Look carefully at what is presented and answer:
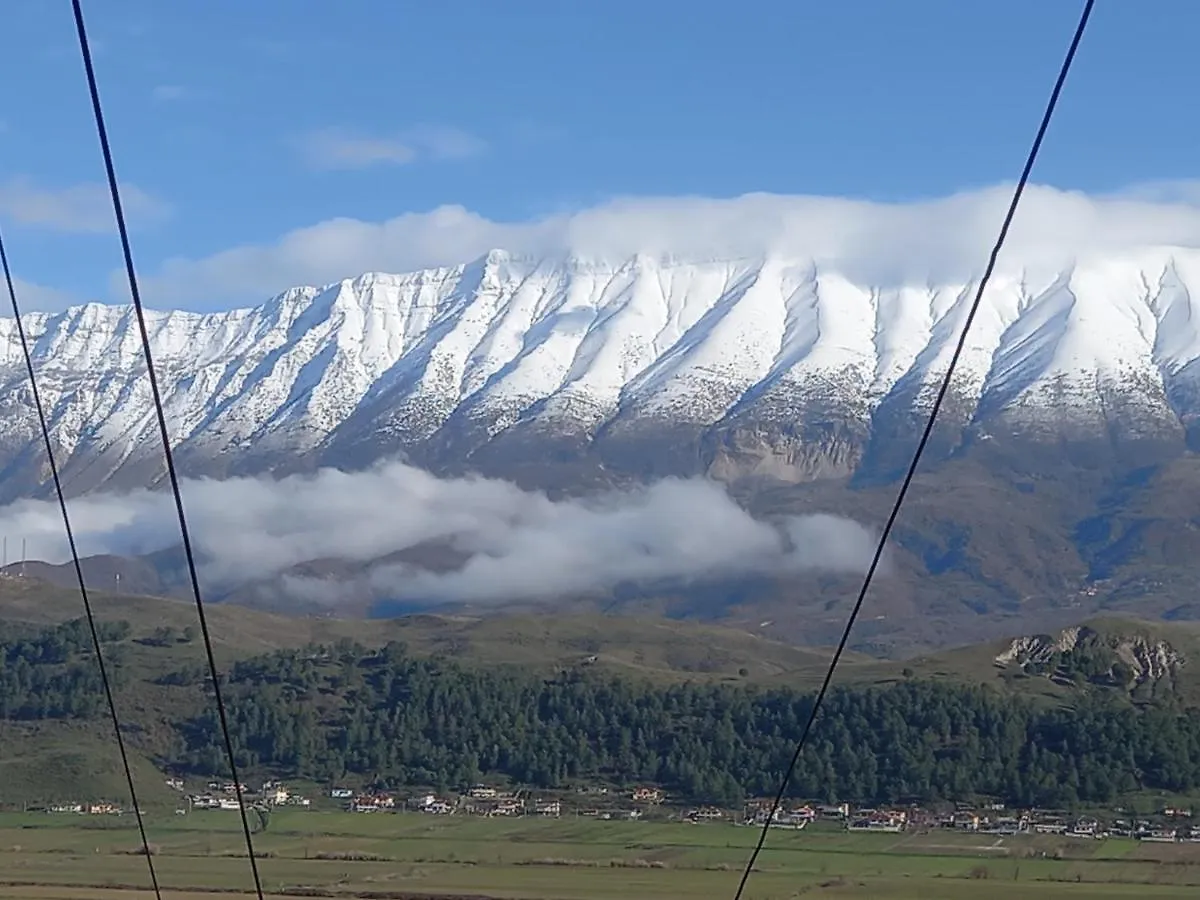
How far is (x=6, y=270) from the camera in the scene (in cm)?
2284

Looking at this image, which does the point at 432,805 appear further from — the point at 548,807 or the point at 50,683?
the point at 50,683

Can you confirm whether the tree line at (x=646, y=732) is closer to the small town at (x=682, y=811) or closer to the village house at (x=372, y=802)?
the small town at (x=682, y=811)

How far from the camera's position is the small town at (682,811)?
408 feet

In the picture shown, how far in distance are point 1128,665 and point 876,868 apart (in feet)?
276

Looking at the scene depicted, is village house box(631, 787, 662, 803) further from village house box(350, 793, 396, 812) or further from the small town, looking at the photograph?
village house box(350, 793, 396, 812)

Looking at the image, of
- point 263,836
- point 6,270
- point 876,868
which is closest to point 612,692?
point 263,836

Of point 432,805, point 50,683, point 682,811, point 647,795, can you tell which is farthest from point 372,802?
point 50,683

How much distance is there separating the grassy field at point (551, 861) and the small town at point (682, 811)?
12.4ft

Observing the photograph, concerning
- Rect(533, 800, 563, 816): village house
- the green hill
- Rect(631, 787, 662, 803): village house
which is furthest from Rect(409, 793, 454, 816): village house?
Rect(631, 787, 662, 803): village house

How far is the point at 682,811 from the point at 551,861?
97.2ft

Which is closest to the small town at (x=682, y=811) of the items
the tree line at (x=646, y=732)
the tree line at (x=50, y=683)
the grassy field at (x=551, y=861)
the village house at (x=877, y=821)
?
the village house at (x=877, y=821)

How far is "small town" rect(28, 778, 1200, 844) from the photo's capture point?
124 m

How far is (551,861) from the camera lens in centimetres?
11050

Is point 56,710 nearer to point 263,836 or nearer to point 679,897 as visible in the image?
point 263,836
